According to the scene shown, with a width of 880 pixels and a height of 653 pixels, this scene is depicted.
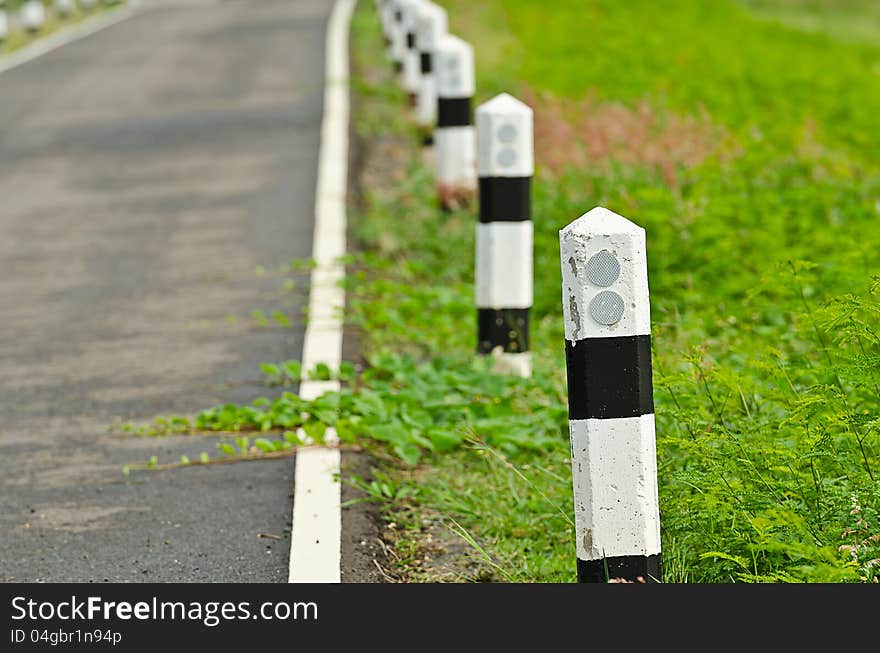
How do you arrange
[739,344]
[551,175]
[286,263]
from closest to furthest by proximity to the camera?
1. [739,344]
2. [286,263]
3. [551,175]

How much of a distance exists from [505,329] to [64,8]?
2347 cm

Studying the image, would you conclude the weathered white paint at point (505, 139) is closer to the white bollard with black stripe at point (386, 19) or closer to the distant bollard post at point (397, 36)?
the distant bollard post at point (397, 36)

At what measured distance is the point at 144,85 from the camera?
17.1 metres

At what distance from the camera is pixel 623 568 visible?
4.09 meters

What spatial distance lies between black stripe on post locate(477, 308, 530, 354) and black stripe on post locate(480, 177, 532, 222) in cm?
38

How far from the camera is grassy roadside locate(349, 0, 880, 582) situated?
14.3 feet

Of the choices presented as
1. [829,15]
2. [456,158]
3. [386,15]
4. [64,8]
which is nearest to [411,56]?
[386,15]

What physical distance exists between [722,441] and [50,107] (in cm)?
1240

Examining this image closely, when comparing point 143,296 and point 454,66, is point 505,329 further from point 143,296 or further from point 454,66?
point 454,66

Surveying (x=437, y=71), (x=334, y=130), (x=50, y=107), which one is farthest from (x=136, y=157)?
(x=437, y=71)

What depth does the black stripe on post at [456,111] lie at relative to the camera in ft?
31.1

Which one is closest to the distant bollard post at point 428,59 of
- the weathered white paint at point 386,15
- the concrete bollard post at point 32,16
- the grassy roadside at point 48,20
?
the weathered white paint at point 386,15

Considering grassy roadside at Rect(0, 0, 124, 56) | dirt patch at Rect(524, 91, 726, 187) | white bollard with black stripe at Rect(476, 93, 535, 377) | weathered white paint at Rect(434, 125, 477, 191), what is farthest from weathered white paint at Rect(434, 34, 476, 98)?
grassy roadside at Rect(0, 0, 124, 56)
